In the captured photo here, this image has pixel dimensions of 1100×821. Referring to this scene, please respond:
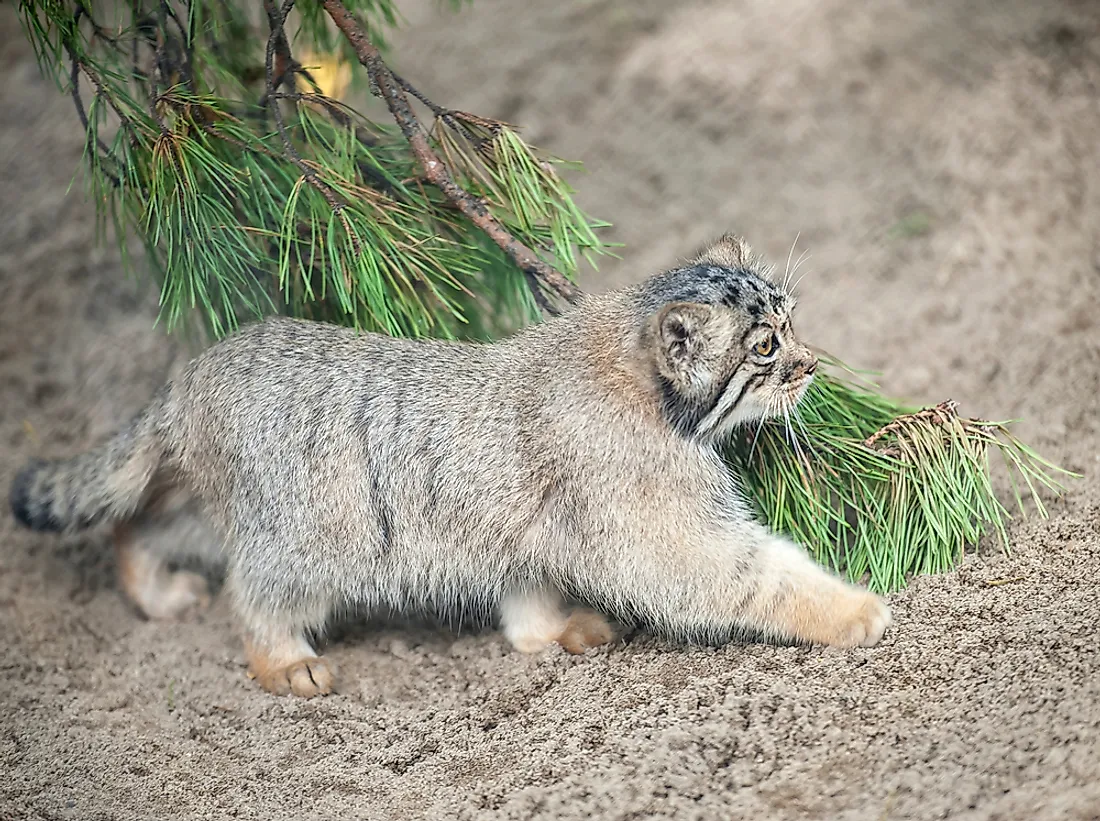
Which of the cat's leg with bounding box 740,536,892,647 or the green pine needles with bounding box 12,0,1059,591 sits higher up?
the green pine needles with bounding box 12,0,1059,591

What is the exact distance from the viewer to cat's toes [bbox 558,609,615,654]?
382 centimetres

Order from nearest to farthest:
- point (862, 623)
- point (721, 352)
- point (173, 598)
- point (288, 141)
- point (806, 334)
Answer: point (862, 623) < point (721, 352) < point (288, 141) < point (173, 598) < point (806, 334)

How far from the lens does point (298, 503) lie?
12.3 ft

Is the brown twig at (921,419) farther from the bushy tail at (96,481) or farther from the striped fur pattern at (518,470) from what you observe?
the bushy tail at (96,481)

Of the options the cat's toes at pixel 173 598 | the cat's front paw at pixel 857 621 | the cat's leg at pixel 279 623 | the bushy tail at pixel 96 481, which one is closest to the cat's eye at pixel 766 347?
the cat's front paw at pixel 857 621

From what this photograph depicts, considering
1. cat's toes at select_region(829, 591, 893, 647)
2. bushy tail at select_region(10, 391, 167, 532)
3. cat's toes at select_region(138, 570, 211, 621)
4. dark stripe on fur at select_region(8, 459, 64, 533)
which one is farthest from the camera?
cat's toes at select_region(138, 570, 211, 621)

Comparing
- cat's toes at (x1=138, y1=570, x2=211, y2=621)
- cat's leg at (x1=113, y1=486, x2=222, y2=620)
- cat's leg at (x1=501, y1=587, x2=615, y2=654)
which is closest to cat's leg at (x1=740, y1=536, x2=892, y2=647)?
cat's leg at (x1=501, y1=587, x2=615, y2=654)

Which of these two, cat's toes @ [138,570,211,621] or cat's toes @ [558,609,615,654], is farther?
cat's toes @ [138,570,211,621]

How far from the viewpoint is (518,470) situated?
143 inches

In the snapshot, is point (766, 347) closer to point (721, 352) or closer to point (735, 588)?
point (721, 352)

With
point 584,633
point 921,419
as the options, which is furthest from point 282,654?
point 921,419

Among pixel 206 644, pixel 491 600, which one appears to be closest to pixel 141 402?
pixel 206 644

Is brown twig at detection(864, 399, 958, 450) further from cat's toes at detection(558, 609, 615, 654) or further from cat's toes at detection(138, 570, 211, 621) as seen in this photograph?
cat's toes at detection(138, 570, 211, 621)

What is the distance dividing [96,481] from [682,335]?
2.25 meters
